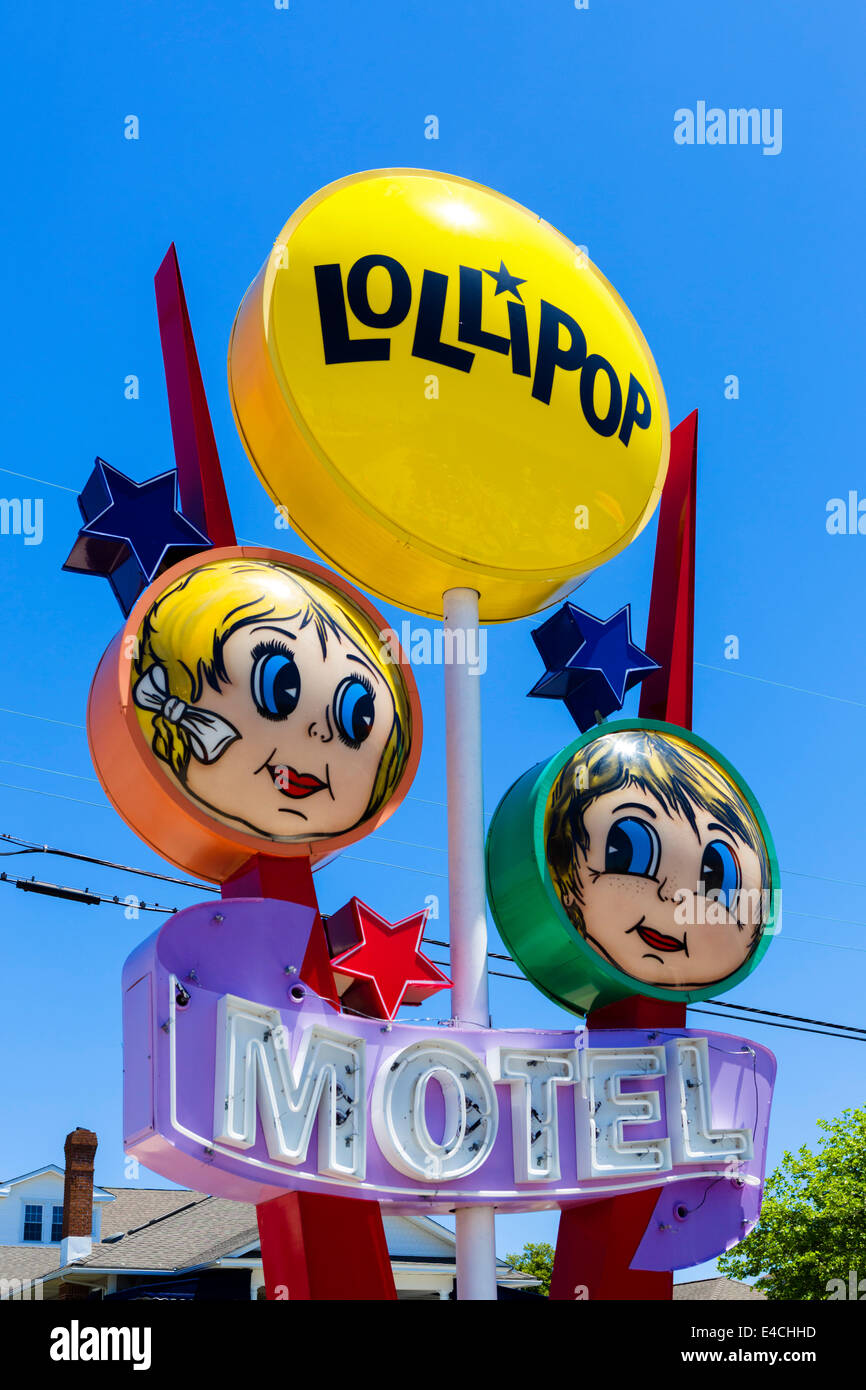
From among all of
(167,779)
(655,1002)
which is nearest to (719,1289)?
(655,1002)

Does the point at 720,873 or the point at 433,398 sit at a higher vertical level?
the point at 433,398

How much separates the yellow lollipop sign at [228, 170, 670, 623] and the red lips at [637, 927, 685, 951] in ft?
7.47

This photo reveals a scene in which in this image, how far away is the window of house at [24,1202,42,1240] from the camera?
1107 inches

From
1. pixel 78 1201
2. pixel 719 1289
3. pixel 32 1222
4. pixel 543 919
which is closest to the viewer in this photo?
pixel 543 919

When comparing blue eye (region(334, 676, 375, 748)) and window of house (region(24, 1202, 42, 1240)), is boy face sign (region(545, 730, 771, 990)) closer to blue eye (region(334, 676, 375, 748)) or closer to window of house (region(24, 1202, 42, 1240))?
blue eye (region(334, 676, 375, 748))

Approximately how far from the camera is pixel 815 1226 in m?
23.0

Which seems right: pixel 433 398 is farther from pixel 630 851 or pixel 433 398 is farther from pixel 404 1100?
pixel 404 1100

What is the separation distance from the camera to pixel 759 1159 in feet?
29.0

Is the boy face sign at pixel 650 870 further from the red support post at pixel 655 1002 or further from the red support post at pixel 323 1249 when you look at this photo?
the red support post at pixel 323 1249

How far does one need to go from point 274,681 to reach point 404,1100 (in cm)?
232

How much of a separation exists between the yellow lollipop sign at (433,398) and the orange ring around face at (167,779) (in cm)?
91

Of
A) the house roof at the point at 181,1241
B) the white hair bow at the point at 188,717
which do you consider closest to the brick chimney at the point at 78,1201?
the house roof at the point at 181,1241

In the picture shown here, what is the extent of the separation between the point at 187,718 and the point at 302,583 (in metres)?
1.18

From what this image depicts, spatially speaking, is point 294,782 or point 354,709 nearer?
point 294,782
